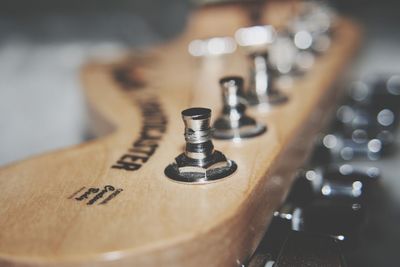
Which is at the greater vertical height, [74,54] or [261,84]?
[261,84]

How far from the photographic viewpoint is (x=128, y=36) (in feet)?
12.4

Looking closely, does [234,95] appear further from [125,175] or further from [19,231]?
[19,231]

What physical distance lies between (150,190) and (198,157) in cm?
10

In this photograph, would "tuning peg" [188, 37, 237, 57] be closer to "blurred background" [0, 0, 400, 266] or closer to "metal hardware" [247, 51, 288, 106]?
"blurred background" [0, 0, 400, 266]

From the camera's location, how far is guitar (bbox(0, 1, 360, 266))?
0.58 metres

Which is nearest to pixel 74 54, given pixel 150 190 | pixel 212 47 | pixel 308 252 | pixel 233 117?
pixel 212 47

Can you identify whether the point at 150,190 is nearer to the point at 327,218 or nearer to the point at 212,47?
the point at 327,218

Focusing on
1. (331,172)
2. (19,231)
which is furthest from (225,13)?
(19,231)

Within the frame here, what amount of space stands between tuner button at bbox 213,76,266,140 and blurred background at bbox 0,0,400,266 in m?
1.21

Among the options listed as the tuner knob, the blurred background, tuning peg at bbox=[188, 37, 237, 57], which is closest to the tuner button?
the tuner knob

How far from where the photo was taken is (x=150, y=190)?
740mm

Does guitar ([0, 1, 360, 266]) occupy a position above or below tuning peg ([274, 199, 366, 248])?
above

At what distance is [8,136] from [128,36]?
1.56m

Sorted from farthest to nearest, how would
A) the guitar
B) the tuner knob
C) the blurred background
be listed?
the blurred background
the tuner knob
the guitar
